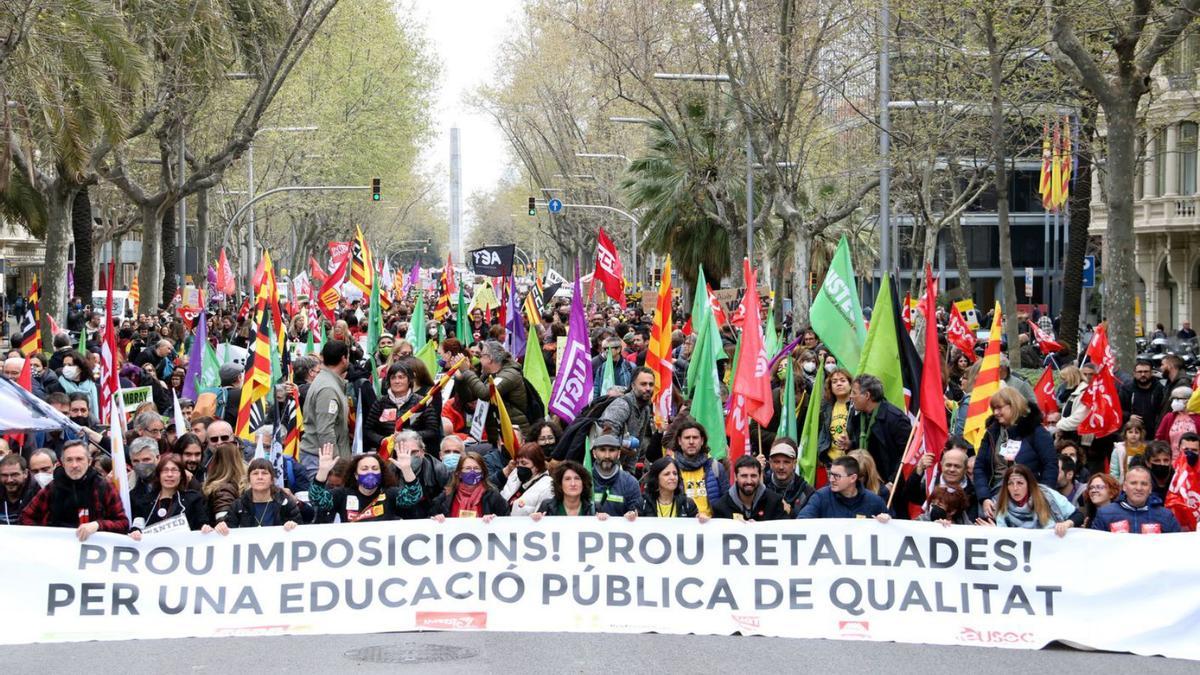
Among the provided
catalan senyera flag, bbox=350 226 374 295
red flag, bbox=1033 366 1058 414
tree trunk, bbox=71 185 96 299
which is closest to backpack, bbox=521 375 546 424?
red flag, bbox=1033 366 1058 414

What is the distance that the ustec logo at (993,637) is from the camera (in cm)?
875

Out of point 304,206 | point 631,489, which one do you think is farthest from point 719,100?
point 631,489

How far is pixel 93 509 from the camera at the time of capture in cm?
948

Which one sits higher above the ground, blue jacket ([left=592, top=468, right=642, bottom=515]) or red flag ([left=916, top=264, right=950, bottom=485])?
red flag ([left=916, top=264, right=950, bottom=485])

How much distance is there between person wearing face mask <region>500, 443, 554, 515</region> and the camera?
1004cm

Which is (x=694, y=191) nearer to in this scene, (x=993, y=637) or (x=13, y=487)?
(x=13, y=487)

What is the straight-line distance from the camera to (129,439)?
12.0 m

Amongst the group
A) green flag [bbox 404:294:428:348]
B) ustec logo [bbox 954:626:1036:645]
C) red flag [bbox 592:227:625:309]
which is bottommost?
ustec logo [bbox 954:626:1036:645]

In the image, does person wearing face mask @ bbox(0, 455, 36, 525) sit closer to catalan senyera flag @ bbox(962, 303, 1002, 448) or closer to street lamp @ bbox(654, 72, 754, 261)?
catalan senyera flag @ bbox(962, 303, 1002, 448)

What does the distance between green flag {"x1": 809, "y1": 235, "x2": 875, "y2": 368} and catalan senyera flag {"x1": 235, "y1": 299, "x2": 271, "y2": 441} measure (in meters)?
4.23

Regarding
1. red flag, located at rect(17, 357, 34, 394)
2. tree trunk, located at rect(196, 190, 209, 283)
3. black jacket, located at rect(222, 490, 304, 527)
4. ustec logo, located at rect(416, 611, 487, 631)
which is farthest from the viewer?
tree trunk, located at rect(196, 190, 209, 283)

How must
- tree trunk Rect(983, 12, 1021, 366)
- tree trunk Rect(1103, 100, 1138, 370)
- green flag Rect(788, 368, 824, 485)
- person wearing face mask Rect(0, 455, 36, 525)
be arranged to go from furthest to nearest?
tree trunk Rect(983, 12, 1021, 366) → tree trunk Rect(1103, 100, 1138, 370) → green flag Rect(788, 368, 824, 485) → person wearing face mask Rect(0, 455, 36, 525)

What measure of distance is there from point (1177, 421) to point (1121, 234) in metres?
4.97

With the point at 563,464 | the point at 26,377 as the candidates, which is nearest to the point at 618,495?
the point at 563,464
